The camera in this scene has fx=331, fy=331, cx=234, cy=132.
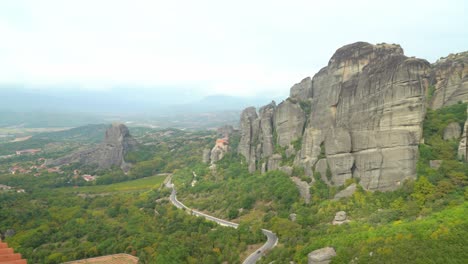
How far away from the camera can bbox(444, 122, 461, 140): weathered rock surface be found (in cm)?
3242

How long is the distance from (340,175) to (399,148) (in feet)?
22.5

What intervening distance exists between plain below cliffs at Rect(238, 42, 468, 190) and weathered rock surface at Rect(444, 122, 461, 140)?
3311mm

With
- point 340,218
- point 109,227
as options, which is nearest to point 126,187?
point 109,227

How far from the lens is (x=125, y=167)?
83188 mm

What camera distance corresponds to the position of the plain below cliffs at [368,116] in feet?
104

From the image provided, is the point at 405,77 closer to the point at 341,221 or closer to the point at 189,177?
the point at 341,221

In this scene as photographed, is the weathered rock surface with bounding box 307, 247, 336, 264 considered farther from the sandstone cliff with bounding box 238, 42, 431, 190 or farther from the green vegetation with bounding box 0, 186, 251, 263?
the sandstone cliff with bounding box 238, 42, 431, 190

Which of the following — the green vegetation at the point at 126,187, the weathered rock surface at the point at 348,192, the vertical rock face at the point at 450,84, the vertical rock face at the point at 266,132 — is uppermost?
the vertical rock face at the point at 450,84

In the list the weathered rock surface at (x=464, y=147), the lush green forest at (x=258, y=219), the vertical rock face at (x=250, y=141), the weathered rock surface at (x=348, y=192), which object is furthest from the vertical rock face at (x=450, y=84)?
the vertical rock face at (x=250, y=141)

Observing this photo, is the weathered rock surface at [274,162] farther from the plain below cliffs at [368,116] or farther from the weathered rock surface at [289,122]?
the weathered rock surface at [289,122]

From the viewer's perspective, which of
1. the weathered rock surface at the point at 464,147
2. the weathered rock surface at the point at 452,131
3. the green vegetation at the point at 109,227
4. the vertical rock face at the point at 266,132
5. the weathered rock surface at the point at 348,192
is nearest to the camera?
the weathered rock surface at the point at 464,147

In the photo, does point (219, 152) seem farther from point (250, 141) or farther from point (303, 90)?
point (303, 90)

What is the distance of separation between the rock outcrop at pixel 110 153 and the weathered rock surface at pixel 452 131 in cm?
6982

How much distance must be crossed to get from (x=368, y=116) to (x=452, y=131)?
7.83m
